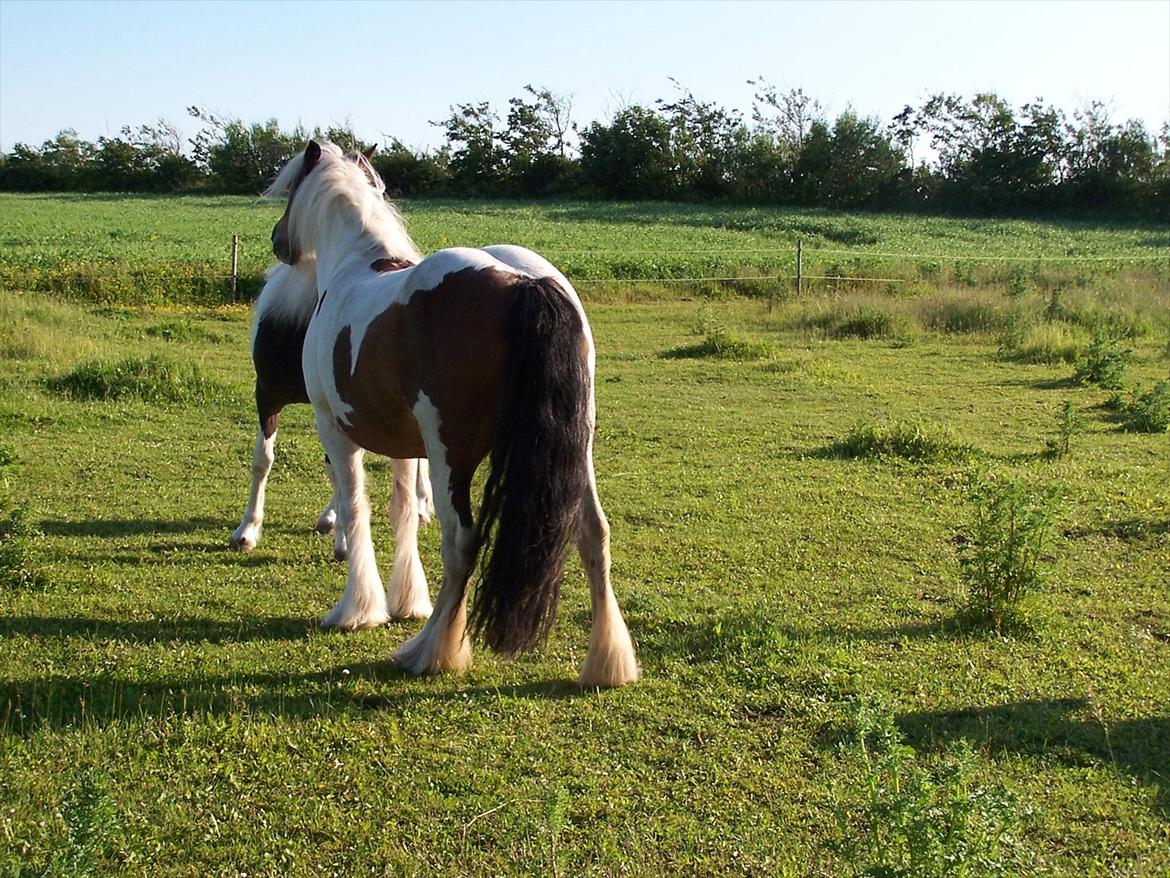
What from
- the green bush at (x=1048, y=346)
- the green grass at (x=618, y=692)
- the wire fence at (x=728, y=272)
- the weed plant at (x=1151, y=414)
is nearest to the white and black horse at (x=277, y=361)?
the green grass at (x=618, y=692)

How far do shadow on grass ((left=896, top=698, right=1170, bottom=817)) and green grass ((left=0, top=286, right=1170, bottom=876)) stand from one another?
0.06 feet

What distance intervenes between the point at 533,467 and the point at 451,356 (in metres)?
0.61

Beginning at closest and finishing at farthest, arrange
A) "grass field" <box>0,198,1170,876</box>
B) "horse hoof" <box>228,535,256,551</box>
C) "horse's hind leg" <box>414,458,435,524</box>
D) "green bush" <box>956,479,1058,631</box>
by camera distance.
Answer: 1. "grass field" <box>0,198,1170,876</box>
2. "green bush" <box>956,479,1058,631</box>
3. "horse hoof" <box>228,535,256,551</box>
4. "horse's hind leg" <box>414,458,435,524</box>

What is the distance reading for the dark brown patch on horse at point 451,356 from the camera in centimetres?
401

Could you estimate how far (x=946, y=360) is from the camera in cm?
1399

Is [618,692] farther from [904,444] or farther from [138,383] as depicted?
[138,383]

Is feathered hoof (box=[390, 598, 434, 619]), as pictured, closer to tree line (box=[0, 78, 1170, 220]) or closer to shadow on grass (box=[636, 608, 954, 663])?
shadow on grass (box=[636, 608, 954, 663])

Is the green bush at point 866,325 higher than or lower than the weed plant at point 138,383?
higher

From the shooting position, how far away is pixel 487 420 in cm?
411

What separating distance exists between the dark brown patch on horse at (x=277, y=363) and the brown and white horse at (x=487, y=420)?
4.93 feet

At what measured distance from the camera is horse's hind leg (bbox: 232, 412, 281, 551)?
6.42 metres

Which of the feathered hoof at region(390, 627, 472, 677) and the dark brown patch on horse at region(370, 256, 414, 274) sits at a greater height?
the dark brown patch on horse at region(370, 256, 414, 274)

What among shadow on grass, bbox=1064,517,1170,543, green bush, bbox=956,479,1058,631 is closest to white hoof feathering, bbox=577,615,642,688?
green bush, bbox=956,479,1058,631

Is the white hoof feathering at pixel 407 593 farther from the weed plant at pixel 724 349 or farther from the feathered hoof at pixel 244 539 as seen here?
the weed plant at pixel 724 349
